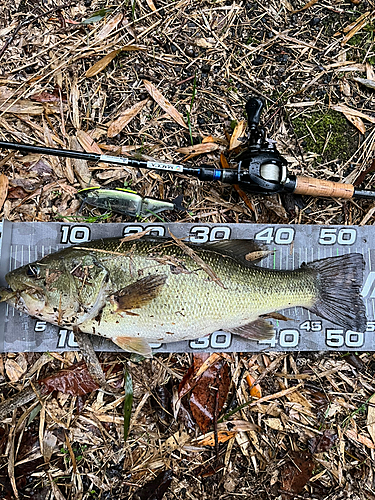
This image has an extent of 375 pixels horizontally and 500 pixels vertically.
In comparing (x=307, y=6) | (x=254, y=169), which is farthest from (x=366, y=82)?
(x=254, y=169)

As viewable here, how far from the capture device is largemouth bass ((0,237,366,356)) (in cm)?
259

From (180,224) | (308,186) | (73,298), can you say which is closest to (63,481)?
(73,298)

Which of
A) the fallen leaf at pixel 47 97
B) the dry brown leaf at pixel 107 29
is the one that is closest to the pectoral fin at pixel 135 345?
the fallen leaf at pixel 47 97

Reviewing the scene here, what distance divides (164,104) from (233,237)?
1.26m

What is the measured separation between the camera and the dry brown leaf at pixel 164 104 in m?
3.23

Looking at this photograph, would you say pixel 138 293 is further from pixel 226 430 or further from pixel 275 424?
pixel 275 424

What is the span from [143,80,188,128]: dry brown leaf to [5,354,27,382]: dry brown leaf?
2.30 m

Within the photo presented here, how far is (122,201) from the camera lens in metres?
3.05

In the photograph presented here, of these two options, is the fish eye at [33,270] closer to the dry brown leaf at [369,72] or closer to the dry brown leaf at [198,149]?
the dry brown leaf at [198,149]

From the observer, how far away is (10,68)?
3.19 metres

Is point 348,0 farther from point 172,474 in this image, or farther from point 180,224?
point 172,474

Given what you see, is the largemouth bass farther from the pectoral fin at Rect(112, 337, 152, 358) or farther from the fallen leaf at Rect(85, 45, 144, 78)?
the fallen leaf at Rect(85, 45, 144, 78)

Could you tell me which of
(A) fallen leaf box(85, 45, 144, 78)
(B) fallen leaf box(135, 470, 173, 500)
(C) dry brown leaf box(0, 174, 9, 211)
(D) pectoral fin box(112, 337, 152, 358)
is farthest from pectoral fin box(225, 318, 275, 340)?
(A) fallen leaf box(85, 45, 144, 78)

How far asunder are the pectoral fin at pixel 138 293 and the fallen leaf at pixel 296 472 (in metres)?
1.78
